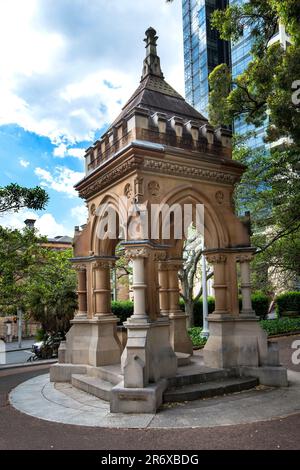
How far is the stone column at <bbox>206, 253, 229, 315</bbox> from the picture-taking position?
28.5 feet

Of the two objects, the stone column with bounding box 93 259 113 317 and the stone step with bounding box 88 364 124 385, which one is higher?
the stone column with bounding box 93 259 113 317

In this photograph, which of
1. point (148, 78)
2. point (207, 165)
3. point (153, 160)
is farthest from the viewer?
point (148, 78)

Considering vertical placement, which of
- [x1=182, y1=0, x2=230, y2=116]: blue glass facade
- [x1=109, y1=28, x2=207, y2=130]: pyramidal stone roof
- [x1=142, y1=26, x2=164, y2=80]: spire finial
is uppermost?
[x1=182, y1=0, x2=230, y2=116]: blue glass facade

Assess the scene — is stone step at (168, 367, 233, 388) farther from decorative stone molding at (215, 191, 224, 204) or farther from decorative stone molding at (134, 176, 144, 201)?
decorative stone molding at (215, 191, 224, 204)

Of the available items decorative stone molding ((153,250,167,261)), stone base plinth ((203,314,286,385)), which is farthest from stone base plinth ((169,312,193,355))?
decorative stone molding ((153,250,167,261))

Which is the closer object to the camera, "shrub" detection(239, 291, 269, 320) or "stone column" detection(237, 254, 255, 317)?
"stone column" detection(237, 254, 255, 317)

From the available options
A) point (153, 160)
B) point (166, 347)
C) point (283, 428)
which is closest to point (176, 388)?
point (166, 347)

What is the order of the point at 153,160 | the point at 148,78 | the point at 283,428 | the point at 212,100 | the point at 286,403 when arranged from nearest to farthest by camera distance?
the point at 283,428, the point at 286,403, the point at 153,160, the point at 148,78, the point at 212,100

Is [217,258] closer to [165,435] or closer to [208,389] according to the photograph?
[208,389]

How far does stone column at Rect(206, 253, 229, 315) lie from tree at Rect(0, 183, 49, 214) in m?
6.80

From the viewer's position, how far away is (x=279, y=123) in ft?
33.6

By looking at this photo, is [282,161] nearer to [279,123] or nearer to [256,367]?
[279,123]

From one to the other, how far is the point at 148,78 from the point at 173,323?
21.2 ft

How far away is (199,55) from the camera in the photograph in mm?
59219
